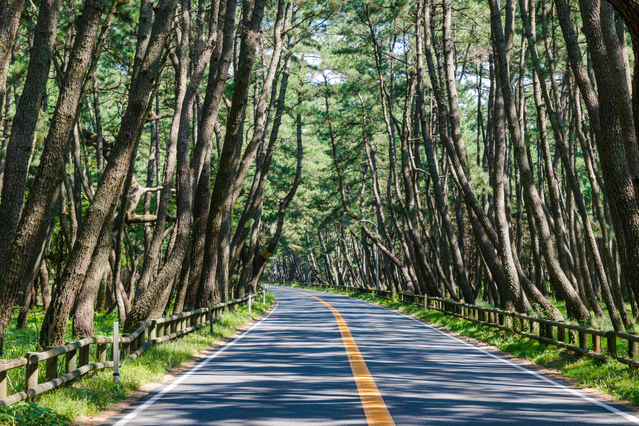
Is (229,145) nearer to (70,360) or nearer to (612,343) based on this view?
(70,360)

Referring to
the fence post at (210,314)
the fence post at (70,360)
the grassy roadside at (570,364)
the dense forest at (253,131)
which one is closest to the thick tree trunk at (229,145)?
the dense forest at (253,131)

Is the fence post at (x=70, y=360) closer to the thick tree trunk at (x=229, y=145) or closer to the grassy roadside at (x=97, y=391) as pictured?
the grassy roadside at (x=97, y=391)

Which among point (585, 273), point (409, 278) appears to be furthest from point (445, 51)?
point (409, 278)

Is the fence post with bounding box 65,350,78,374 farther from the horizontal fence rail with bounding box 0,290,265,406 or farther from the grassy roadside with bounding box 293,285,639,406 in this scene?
the grassy roadside with bounding box 293,285,639,406

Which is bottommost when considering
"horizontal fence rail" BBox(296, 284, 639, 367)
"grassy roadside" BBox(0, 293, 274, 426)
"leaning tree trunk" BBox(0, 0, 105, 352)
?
"grassy roadside" BBox(0, 293, 274, 426)

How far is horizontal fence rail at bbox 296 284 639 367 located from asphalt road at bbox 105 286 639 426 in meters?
1.32

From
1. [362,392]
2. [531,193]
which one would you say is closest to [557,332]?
[531,193]

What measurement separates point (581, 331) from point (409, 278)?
28.7m

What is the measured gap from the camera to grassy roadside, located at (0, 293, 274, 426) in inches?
271

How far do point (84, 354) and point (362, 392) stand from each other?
410 centimetres

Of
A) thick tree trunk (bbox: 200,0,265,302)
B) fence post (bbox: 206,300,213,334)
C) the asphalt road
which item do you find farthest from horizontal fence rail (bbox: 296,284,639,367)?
thick tree trunk (bbox: 200,0,265,302)

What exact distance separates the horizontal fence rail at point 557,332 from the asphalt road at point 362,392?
4.32 feet

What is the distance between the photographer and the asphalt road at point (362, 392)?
306 inches

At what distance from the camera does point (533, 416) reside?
25.9ft
